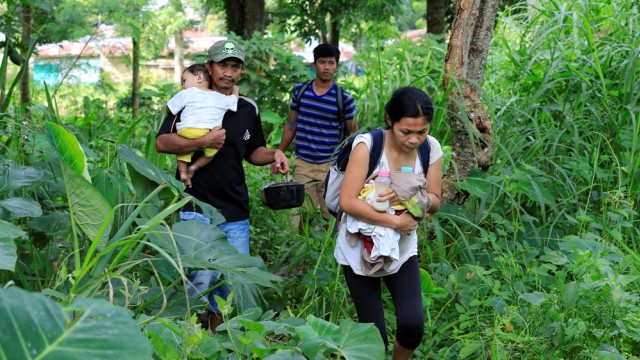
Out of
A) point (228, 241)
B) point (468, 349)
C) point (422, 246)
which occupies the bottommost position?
point (468, 349)

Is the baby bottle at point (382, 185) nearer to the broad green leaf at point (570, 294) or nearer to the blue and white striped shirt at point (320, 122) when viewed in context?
the broad green leaf at point (570, 294)

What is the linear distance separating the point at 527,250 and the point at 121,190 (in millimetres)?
2105

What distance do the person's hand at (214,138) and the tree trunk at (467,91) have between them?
1.59 metres

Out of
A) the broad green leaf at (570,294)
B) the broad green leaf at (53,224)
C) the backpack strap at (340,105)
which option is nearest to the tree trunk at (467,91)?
the backpack strap at (340,105)

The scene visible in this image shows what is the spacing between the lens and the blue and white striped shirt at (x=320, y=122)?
5.77 metres

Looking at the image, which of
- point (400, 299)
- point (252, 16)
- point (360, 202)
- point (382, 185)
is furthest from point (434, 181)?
point (252, 16)

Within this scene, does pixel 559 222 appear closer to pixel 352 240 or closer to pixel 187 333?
pixel 352 240

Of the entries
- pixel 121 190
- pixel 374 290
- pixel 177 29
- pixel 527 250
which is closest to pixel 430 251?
pixel 527 250

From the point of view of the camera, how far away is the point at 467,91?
521cm

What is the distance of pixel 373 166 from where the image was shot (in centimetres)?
352

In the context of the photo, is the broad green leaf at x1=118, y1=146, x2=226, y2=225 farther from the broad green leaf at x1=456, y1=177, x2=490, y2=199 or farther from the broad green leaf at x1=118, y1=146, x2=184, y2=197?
the broad green leaf at x1=456, y1=177, x2=490, y2=199

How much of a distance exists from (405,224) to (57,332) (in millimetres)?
1903

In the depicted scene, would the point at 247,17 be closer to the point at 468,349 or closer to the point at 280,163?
the point at 280,163

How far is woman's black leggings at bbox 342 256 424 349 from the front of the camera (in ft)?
11.5
